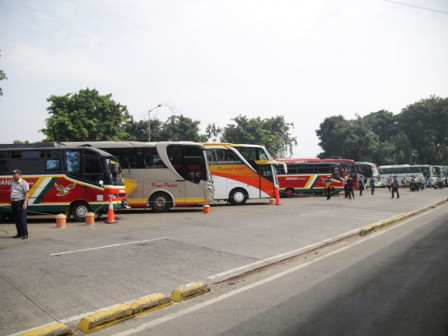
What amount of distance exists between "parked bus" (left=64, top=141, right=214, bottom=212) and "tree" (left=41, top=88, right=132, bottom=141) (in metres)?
18.5

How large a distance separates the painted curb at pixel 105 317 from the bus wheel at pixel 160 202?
12552mm

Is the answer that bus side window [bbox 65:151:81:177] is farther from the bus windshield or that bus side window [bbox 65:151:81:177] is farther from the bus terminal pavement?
the bus terminal pavement

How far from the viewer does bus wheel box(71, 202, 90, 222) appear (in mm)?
13227

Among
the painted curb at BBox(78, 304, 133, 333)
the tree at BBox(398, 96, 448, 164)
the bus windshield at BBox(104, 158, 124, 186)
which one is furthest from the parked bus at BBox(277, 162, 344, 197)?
the tree at BBox(398, 96, 448, 164)

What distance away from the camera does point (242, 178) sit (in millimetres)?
21281

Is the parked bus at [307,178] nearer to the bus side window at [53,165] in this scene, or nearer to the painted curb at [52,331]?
the bus side window at [53,165]

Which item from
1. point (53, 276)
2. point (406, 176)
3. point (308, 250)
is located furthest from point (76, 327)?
point (406, 176)

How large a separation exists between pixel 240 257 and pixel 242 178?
563 inches

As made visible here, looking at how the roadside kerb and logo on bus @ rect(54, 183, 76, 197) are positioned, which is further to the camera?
logo on bus @ rect(54, 183, 76, 197)

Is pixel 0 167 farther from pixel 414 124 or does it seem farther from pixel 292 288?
pixel 414 124

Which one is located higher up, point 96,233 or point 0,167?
point 0,167

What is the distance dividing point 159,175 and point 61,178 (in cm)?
470

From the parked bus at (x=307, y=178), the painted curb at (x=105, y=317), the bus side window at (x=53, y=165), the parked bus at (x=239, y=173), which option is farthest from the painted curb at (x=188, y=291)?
the parked bus at (x=307, y=178)

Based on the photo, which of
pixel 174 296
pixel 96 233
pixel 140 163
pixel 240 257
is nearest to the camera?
pixel 174 296
